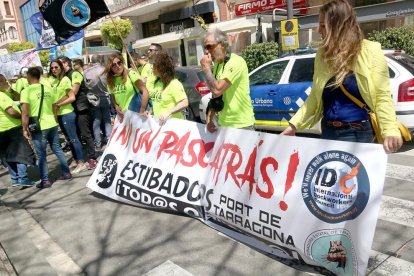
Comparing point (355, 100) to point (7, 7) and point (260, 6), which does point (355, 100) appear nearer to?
point (260, 6)

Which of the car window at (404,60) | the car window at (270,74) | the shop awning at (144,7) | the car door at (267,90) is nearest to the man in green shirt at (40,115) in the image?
the car door at (267,90)

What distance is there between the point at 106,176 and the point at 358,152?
3103mm

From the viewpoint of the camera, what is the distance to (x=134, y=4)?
92.8ft

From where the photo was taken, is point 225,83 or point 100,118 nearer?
point 225,83

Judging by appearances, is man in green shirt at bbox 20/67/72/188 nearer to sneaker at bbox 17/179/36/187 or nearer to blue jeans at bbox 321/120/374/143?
sneaker at bbox 17/179/36/187

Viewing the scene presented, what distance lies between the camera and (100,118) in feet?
22.8

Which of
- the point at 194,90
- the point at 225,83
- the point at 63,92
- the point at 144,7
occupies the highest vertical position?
the point at 144,7

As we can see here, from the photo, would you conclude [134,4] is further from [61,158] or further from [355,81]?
[355,81]

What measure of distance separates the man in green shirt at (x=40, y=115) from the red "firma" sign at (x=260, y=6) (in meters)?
14.1

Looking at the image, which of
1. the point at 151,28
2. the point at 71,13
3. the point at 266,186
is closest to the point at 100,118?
the point at 71,13

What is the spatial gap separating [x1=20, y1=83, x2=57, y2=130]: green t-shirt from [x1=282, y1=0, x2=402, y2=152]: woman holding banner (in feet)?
13.5

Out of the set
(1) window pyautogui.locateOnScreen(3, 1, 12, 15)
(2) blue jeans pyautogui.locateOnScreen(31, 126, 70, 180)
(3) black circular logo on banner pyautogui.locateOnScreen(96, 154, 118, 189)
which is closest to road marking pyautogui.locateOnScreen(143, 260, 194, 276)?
(3) black circular logo on banner pyautogui.locateOnScreen(96, 154, 118, 189)

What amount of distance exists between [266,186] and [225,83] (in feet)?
3.27

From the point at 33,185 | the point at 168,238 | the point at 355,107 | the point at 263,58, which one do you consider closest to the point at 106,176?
the point at 168,238
